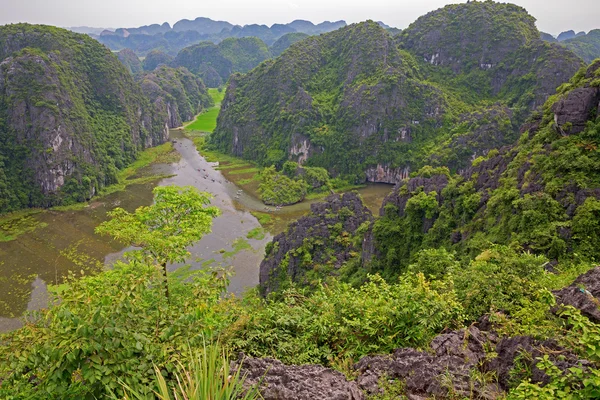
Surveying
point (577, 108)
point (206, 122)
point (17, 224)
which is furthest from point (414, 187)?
point (206, 122)

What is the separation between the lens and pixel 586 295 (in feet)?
21.4

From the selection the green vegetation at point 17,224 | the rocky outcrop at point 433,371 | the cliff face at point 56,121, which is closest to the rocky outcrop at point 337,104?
the cliff face at point 56,121

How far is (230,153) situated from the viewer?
268 feet

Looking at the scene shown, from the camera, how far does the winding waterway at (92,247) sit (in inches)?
1238

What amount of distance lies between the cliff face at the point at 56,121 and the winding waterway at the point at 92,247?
5.23m

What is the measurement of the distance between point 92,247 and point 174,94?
287 feet

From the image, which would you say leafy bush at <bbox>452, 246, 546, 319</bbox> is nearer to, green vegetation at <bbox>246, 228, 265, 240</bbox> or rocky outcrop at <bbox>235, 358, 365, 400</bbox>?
rocky outcrop at <bbox>235, 358, 365, 400</bbox>

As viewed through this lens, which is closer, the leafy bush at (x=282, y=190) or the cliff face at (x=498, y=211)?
the cliff face at (x=498, y=211)

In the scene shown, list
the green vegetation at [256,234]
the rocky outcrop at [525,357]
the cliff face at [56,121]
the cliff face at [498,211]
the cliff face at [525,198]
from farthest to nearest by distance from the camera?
the cliff face at [56,121], the green vegetation at [256,234], the cliff face at [498,211], the cliff face at [525,198], the rocky outcrop at [525,357]

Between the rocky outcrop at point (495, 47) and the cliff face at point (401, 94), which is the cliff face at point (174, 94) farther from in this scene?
the rocky outcrop at point (495, 47)

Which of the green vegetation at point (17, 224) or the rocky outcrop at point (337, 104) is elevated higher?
the rocky outcrop at point (337, 104)

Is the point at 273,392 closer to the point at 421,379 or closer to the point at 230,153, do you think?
the point at 421,379

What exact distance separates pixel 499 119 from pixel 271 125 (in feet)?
135

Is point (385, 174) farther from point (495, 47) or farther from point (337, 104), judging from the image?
point (495, 47)
